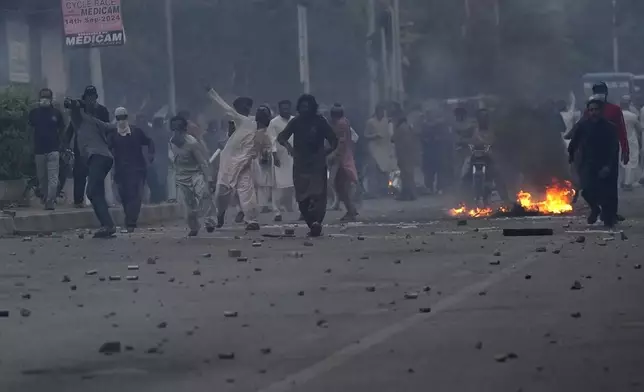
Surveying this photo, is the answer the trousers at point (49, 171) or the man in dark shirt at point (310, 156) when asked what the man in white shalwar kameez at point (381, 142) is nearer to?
the trousers at point (49, 171)

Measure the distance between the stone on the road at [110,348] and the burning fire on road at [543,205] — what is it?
1357 cm

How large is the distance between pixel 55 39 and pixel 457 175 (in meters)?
9.32

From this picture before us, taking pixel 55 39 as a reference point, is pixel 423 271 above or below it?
below

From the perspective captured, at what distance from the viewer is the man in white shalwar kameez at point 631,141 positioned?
31.2 meters

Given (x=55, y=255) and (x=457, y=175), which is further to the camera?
(x=457, y=175)

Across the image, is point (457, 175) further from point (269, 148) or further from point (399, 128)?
point (269, 148)

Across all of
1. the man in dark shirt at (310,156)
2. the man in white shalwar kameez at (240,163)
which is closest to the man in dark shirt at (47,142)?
the man in white shalwar kameez at (240,163)

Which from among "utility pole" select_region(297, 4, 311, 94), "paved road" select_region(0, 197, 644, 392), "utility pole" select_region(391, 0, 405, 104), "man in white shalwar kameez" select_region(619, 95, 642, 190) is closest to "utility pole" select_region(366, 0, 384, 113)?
"utility pole" select_region(391, 0, 405, 104)

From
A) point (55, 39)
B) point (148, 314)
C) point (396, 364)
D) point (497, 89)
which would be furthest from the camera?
point (55, 39)

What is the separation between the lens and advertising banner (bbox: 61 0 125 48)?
25.1 meters

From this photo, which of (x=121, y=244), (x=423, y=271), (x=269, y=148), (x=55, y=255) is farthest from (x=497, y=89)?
(x=423, y=271)

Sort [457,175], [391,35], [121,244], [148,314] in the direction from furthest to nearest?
1. [391,35]
2. [457,175]
3. [121,244]
4. [148,314]

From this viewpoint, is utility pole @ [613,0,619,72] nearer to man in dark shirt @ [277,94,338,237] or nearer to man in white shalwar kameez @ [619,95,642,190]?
man in white shalwar kameez @ [619,95,642,190]

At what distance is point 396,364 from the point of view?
786 centimetres
